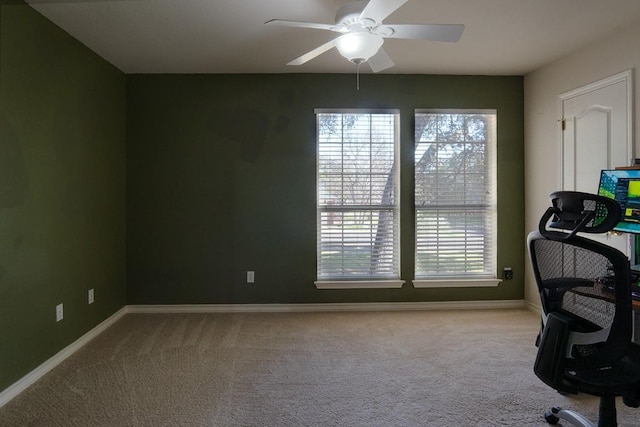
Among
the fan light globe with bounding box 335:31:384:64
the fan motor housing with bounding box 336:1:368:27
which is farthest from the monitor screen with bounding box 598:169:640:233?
the fan motor housing with bounding box 336:1:368:27

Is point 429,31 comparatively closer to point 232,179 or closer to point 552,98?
point 552,98

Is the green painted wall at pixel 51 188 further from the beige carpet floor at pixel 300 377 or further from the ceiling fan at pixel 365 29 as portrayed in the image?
the ceiling fan at pixel 365 29

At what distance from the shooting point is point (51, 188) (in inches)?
107

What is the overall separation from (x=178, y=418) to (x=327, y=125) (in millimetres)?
2991

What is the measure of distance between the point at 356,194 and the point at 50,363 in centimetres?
304

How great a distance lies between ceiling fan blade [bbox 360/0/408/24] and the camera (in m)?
1.79

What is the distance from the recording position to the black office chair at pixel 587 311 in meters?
1.44

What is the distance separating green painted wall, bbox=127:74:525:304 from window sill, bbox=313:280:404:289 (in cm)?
8

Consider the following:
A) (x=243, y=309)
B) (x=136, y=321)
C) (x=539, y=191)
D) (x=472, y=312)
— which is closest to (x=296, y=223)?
(x=243, y=309)

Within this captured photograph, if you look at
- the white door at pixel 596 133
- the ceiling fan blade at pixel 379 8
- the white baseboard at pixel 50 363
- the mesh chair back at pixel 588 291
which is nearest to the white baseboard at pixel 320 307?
the white baseboard at pixel 50 363

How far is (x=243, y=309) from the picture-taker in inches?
154

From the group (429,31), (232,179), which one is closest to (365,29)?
(429,31)

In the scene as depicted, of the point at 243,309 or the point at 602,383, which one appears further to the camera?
the point at 243,309

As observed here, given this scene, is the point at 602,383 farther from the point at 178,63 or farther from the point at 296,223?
the point at 178,63
